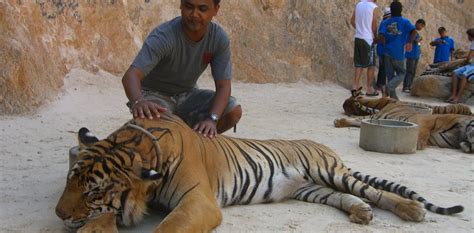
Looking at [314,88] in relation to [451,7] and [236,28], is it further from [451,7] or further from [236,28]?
[451,7]

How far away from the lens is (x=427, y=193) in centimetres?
509

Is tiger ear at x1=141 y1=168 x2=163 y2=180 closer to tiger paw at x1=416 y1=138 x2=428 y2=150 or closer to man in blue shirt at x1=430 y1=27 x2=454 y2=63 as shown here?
tiger paw at x1=416 y1=138 x2=428 y2=150

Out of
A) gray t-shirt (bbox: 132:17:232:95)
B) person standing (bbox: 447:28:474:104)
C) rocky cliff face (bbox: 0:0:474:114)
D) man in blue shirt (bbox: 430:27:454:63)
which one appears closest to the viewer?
gray t-shirt (bbox: 132:17:232:95)

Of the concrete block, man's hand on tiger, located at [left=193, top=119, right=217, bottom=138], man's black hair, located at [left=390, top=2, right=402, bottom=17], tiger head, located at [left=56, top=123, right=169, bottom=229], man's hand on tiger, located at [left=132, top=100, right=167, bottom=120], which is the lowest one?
the concrete block

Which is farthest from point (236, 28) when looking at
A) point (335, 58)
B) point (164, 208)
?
point (164, 208)

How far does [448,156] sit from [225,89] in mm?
3500

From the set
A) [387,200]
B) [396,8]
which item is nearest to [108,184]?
[387,200]

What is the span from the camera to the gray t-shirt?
15.2 feet

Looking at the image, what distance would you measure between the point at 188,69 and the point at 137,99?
35.1 inches

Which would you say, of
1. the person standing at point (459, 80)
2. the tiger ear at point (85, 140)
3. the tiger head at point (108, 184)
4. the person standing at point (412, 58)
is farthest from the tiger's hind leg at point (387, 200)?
the person standing at point (412, 58)

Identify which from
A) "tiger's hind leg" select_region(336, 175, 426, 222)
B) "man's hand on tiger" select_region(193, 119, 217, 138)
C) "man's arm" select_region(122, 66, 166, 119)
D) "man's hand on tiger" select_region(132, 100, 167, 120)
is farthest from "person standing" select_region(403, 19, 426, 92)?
"man's hand on tiger" select_region(132, 100, 167, 120)

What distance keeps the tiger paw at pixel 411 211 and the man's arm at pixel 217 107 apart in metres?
1.46

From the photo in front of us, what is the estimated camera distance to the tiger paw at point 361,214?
13.6 feet

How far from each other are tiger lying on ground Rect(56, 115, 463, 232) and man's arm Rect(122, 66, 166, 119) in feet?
0.23
